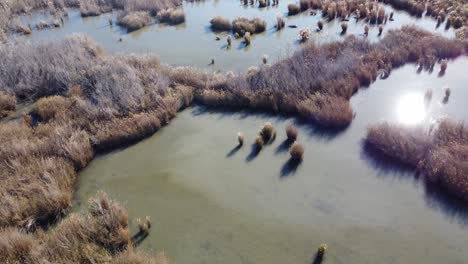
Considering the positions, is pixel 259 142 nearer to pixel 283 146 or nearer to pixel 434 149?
pixel 283 146

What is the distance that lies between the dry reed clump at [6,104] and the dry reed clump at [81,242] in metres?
6.10

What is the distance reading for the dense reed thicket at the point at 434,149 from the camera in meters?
8.23

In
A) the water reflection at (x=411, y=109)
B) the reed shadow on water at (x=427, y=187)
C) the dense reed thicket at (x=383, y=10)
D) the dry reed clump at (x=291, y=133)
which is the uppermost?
the dense reed thicket at (x=383, y=10)

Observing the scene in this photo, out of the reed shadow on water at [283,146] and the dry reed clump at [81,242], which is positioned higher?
the dry reed clump at [81,242]

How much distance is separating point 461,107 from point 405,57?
370cm

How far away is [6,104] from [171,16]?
33.6 feet

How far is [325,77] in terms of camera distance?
12.6 metres

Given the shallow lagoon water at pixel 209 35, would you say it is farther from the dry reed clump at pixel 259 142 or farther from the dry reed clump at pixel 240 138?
the dry reed clump at pixel 259 142

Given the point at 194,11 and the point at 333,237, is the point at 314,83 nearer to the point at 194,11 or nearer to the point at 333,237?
the point at 333,237

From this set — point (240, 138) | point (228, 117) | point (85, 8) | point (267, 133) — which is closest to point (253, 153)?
point (240, 138)

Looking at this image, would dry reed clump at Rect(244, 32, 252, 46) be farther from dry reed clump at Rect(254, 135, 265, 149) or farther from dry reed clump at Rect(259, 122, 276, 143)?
dry reed clump at Rect(254, 135, 265, 149)

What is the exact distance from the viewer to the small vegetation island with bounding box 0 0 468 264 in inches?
300

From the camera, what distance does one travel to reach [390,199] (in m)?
8.20

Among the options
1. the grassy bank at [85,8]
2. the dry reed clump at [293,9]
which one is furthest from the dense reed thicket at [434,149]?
the grassy bank at [85,8]
